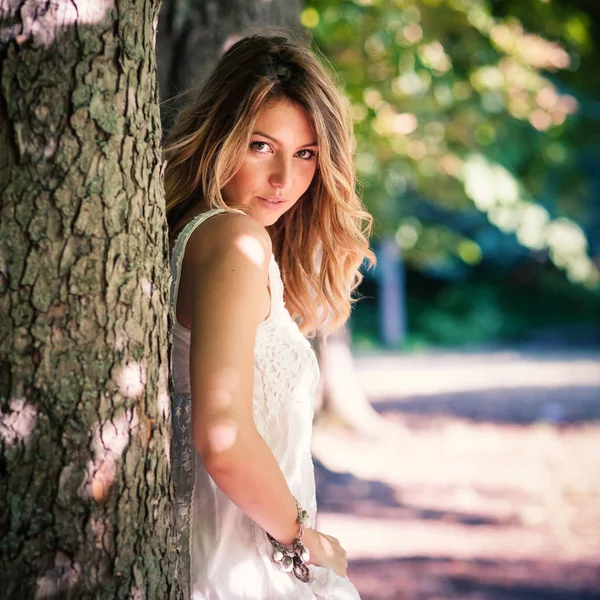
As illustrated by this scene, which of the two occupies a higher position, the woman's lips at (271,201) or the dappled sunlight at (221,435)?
the woman's lips at (271,201)

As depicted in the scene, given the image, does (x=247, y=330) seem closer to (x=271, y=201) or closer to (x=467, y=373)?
(x=271, y=201)

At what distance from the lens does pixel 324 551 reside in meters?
2.38

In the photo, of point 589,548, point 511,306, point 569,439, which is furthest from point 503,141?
point 511,306

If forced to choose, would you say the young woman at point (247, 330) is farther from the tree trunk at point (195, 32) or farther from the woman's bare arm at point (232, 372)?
the tree trunk at point (195, 32)

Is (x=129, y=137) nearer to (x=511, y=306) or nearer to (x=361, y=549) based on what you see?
(x=361, y=549)

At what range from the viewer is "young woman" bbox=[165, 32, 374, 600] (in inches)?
79.3

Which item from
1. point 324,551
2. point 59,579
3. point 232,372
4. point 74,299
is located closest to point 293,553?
point 324,551

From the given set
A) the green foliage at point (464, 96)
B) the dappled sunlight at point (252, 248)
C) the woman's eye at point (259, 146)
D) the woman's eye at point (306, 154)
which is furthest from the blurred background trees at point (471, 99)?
the dappled sunlight at point (252, 248)

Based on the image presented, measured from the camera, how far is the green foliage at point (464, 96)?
7.79m

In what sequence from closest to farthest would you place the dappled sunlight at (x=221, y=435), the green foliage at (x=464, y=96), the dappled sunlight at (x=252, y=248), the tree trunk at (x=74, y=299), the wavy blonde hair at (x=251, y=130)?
the tree trunk at (x=74, y=299) → the dappled sunlight at (x=221, y=435) → the dappled sunlight at (x=252, y=248) → the wavy blonde hair at (x=251, y=130) → the green foliage at (x=464, y=96)

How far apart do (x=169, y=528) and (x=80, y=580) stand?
268mm

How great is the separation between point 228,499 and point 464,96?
7394 millimetres

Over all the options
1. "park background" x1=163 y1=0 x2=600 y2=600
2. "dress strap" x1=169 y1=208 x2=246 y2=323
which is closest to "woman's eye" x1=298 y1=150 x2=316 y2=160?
"dress strap" x1=169 y1=208 x2=246 y2=323

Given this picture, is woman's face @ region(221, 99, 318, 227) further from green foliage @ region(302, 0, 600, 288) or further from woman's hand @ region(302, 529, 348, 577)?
green foliage @ region(302, 0, 600, 288)
